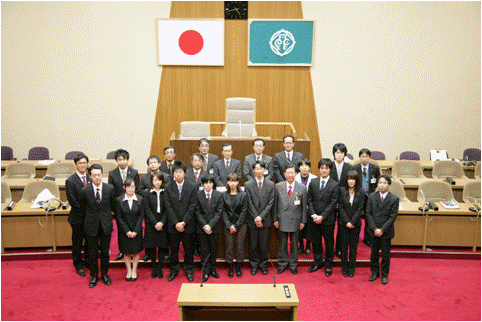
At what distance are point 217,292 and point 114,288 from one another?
1.75m

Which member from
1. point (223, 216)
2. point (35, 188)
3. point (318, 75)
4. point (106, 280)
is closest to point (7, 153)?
point (35, 188)

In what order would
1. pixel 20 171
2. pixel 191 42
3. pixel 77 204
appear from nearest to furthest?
pixel 77 204
pixel 20 171
pixel 191 42

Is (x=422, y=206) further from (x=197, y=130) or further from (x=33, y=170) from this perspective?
(x=33, y=170)

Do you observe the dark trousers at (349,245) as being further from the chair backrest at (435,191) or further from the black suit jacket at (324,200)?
the chair backrest at (435,191)

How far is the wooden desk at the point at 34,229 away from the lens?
5.06 metres

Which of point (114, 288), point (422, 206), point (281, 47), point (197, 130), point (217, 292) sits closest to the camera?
point (217, 292)

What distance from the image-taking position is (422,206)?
5398 mm

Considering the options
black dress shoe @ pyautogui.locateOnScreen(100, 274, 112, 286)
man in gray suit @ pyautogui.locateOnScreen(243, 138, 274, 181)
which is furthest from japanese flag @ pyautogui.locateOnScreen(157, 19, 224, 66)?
black dress shoe @ pyautogui.locateOnScreen(100, 274, 112, 286)

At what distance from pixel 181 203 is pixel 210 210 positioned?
343mm

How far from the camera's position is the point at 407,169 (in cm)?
736

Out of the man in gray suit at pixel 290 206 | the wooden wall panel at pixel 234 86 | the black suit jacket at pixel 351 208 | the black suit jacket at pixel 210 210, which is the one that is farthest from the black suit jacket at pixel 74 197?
the wooden wall panel at pixel 234 86

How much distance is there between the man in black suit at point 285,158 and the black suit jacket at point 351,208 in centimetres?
87

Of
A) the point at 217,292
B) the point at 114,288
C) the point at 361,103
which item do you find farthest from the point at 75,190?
the point at 361,103

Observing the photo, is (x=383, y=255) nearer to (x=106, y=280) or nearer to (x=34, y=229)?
(x=106, y=280)
